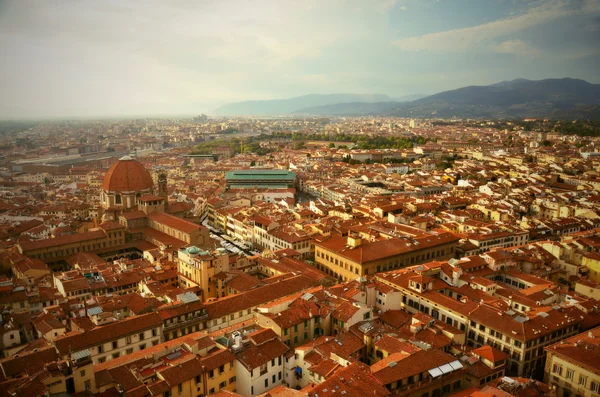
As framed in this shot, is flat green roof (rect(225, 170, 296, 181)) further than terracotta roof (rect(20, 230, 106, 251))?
Yes

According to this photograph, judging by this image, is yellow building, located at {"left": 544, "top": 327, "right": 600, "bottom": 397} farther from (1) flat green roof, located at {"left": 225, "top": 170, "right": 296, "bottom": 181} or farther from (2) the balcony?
(1) flat green roof, located at {"left": 225, "top": 170, "right": 296, "bottom": 181}

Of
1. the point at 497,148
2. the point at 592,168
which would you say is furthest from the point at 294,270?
the point at 497,148

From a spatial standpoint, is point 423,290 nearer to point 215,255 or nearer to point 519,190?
point 215,255

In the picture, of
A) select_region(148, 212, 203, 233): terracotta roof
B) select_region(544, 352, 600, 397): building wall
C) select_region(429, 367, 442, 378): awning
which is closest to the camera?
select_region(429, 367, 442, 378): awning

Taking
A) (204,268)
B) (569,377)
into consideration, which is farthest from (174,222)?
(569,377)

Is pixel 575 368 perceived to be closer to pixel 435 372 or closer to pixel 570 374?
pixel 570 374

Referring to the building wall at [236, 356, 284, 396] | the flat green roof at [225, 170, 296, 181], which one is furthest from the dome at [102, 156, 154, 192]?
the building wall at [236, 356, 284, 396]

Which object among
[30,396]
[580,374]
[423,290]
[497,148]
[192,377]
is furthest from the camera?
[497,148]

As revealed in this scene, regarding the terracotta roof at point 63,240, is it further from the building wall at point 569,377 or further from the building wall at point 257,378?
the building wall at point 569,377

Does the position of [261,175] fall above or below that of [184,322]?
above
